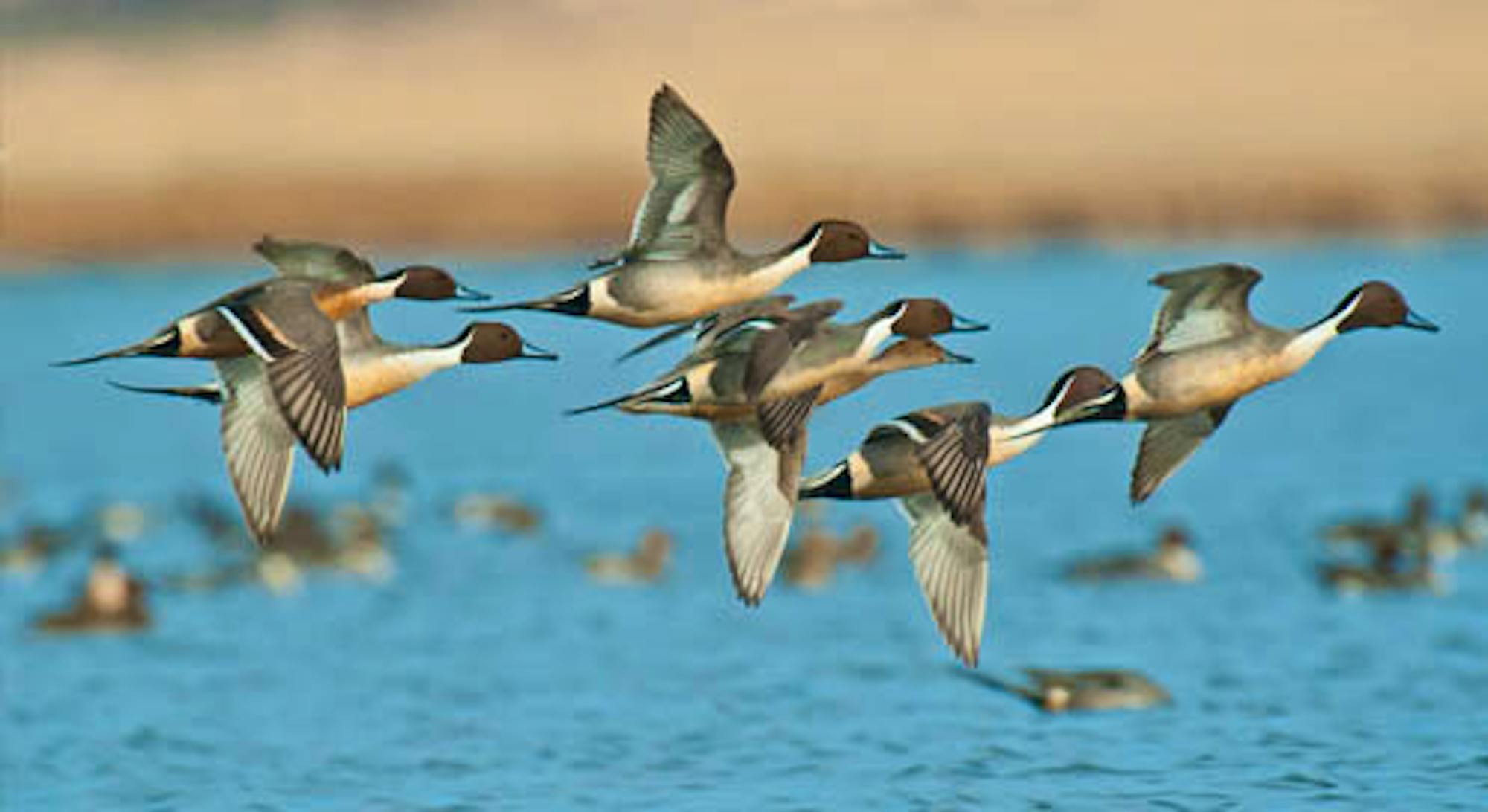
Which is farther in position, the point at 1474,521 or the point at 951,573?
the point at 1474,521

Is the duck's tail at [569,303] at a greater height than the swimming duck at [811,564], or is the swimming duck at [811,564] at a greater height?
the duck's tail at [569,303]

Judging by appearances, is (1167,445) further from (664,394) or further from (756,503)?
(664,394)

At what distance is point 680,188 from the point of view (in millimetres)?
9781

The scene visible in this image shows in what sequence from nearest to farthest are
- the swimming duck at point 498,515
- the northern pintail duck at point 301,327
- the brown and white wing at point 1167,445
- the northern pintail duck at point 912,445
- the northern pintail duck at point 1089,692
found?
the northern pintail duck at point 301,327
the northern pintail duck at point 912,445
the brown and white wing at point 1167,445
the northern pintail duck at point 1089,692
the swimming duck at point 498,515

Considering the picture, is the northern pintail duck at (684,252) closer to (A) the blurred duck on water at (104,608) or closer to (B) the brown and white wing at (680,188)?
(B) the brown and white wing at (680,188)

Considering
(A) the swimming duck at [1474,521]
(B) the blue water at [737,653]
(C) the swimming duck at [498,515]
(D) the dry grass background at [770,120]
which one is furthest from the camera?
(D) the dry grass background at [770,120]

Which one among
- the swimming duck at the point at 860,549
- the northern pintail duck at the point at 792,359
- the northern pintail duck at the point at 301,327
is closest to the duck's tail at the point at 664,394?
the northern pintail duck at the point at 792,359

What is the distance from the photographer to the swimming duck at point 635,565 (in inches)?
773

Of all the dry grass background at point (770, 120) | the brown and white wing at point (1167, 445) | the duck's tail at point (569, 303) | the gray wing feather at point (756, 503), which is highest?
the dry grass background at point (770, 120)

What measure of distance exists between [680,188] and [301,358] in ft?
5.61

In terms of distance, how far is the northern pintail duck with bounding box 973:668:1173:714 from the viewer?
46.7ft

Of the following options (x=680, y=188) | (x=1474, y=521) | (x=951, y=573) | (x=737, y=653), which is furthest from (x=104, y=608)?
(x=951, y=573)

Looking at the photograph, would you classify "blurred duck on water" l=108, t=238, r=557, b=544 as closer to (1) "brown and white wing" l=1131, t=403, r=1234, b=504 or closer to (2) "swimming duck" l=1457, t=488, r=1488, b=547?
(1) "brown and white wing" l=1131, t=403, r=1234, b=504

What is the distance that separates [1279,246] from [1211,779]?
124 ft
